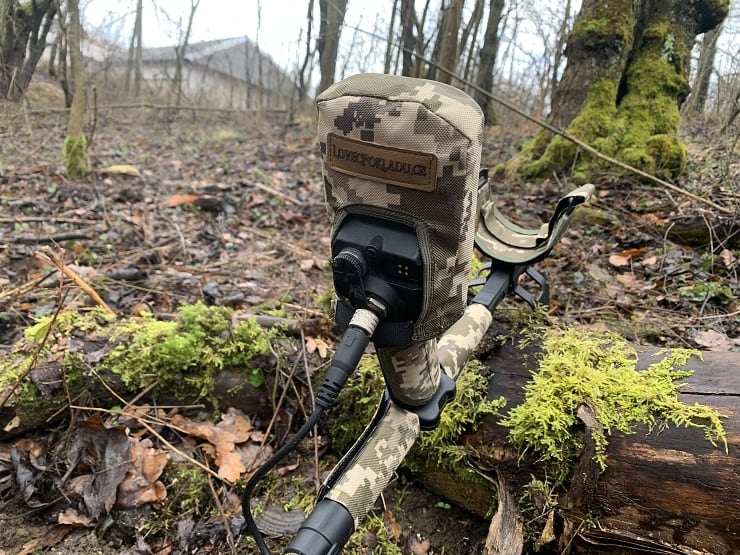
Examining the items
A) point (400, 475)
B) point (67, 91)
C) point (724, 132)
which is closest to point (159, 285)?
point (400, 475)

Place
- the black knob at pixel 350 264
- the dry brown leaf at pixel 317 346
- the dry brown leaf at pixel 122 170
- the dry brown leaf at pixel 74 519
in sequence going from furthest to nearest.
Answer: the dry brown leaf at pixel 122 170, the dry brown leaf at pixel 317 346, the dry brown leaf at pixel 74 519, the black knob at pixel 350 264

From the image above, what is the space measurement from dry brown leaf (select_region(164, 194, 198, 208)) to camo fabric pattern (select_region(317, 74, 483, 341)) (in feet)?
15.8

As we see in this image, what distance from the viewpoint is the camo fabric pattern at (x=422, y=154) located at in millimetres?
1062

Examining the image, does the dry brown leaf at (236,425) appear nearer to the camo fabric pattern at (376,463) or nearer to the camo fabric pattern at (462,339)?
the camo fabric pattern at (376,463)

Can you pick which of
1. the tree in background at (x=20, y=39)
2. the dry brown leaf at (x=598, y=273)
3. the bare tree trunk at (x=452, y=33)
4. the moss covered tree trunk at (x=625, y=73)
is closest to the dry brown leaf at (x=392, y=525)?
the dry brown leaf at (x=598, y=273)

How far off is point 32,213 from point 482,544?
Result: 528 centimetres

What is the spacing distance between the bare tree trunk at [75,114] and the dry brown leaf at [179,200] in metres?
1.90

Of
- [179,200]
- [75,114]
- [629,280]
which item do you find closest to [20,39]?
[75,114]

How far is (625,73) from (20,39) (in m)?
9.27

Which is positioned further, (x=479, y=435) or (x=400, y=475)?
(x=400, y=475)

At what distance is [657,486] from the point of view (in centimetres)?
162

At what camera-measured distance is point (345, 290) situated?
128 cm

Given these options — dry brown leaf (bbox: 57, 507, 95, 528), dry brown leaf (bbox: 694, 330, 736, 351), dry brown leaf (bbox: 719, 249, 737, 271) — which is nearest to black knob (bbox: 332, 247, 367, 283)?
dry brown leaf (bbox: 57, 507, 95, 528)

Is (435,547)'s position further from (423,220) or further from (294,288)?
(294,288)
